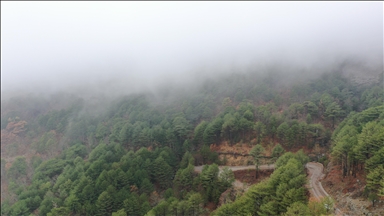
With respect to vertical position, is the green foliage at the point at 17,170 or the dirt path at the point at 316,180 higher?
the dirt path at the point at 316,180

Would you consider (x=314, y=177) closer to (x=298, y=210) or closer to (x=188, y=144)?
(x=298, y=210)

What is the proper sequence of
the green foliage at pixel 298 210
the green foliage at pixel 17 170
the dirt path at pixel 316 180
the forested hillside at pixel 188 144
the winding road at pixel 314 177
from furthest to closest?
1. the green foliage at pixel 17 170
2. the forested hillside at pixel 188 144
3. the winding road at pixel 314 177
4. the dirt path at pixel 316 180
5. the green foliage at pixel 298 210

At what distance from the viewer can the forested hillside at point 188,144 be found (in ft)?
132

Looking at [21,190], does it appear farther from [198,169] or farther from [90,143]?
[198,169]

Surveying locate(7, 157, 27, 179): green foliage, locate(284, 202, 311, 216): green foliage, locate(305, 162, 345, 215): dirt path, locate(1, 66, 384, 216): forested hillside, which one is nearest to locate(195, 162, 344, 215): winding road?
locate(305, 162, 345, 215): dirt path

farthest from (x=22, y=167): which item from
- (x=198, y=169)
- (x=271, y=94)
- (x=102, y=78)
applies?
(x=102, y=78)

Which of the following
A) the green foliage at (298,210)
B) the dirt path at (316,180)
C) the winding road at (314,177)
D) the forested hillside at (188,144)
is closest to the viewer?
the green foliage at (298,210)

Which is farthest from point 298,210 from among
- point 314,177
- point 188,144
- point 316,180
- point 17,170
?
point 17,170

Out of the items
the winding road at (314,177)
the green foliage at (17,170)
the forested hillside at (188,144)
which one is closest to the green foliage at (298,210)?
the forested hillside at (188,144)

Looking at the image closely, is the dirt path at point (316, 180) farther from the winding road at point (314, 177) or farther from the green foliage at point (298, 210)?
the green foliage at point (298, 210)

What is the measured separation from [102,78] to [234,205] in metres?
160

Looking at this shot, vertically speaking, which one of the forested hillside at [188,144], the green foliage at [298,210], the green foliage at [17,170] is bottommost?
the green foliage at [17,170]

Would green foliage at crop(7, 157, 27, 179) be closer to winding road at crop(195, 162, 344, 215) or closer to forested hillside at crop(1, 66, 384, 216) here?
forested hillside at crop(1, 66, 384, 216)

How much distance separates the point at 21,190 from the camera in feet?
228
